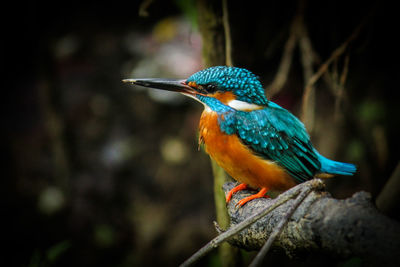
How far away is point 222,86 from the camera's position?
1.75 meters

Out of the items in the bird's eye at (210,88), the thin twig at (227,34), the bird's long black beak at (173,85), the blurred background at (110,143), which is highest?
the thin twig at (227,34)

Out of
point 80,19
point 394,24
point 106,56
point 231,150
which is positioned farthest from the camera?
point 80,19

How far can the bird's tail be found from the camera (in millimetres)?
1846

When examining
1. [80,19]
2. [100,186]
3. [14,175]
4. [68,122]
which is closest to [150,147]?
[100,186]

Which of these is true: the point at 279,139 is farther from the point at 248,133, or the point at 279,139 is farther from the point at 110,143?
the point at 110,143

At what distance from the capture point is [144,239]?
158 inches

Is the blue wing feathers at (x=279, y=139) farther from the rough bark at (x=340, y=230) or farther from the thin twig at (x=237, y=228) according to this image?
the thin twig at (x=237, y=228)

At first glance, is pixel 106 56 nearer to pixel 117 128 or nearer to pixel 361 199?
pixel 117 128

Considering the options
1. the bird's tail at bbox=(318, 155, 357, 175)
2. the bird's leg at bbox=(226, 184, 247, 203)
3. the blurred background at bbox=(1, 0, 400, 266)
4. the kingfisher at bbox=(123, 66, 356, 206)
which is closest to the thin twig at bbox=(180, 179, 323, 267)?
the kingfisher at bbox=(123, 66, 356, 206)

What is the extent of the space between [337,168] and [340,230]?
40.5 inches

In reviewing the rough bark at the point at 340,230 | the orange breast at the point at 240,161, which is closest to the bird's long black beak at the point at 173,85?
the orange breast at the point at 240,161

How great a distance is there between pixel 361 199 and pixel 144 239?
3443 millimetres

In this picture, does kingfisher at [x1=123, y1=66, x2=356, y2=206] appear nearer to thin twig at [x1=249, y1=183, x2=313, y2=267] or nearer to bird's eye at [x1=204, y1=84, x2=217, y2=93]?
bird's eye at [x1=204, y1=84, x2=217, y2=93]

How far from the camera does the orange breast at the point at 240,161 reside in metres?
1.74
